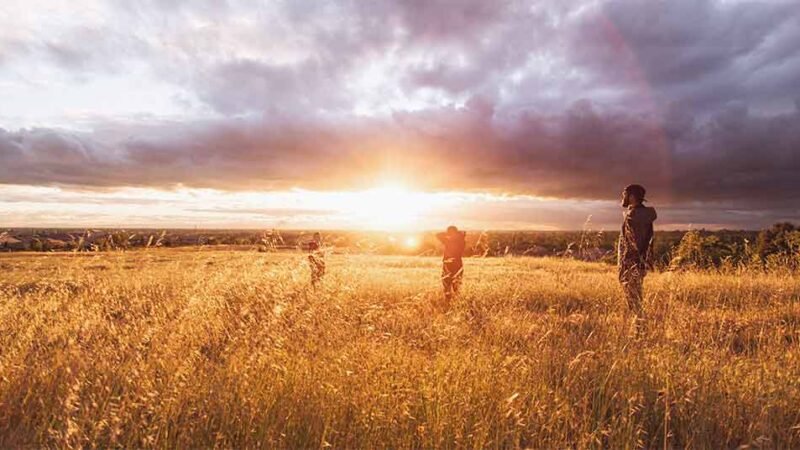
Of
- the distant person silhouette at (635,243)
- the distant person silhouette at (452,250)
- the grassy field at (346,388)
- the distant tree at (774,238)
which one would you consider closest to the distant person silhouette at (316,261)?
the grassy field at (346,388)

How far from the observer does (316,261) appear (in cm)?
823

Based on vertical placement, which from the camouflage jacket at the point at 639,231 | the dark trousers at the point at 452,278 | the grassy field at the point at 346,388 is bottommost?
the grassy field at the point at 346,388

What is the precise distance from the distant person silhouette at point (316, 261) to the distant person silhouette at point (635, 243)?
17.4ft

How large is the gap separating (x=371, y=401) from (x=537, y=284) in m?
10.3

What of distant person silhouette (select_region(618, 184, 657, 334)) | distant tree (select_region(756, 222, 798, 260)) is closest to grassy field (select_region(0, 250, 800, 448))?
distant person silhouette (select_region(618, 184, 657, 334))

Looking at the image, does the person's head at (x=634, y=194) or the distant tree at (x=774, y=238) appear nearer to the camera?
the person's head at (x=634, y=194)

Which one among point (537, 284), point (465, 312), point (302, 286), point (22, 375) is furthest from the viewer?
point (537, 284)

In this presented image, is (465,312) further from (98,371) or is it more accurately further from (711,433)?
(98,371)

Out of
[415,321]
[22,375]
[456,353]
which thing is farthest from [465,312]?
[22,375]

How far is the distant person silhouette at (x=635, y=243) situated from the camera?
894 cm

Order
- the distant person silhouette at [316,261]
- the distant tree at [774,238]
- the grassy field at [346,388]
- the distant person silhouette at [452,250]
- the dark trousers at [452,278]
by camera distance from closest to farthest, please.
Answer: the grassy field at [346,388], the distant person silhouette at [316,261], the dark trousers at [452,278], the distant person silhouette at [452,250], the distant tree at [774,238]

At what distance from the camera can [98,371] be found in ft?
17.2

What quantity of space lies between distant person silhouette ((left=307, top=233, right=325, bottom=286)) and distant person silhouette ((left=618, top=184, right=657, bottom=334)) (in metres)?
5.32

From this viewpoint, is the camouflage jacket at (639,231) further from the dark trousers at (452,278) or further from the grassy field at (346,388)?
the dark trousers at (452,278)
